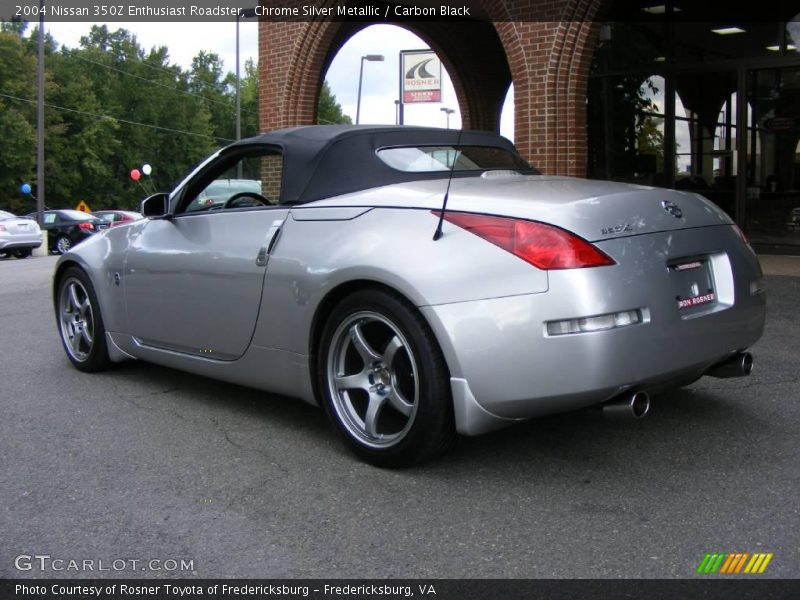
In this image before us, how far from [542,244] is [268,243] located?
1502mm

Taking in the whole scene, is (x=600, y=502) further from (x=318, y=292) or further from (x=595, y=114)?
(x=595, y=114)

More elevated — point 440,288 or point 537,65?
point 537,65

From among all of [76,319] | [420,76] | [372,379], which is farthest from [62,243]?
[372,379]

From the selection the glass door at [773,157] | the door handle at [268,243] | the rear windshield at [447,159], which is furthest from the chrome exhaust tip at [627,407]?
the glass door at [773,157]

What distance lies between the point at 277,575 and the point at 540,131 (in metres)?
8.88

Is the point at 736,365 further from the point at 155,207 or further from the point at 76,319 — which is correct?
the point at 76,319

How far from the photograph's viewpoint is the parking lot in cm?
296

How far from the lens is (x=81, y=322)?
A: 5.85m

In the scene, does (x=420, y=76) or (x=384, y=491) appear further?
(x=420, y=76)

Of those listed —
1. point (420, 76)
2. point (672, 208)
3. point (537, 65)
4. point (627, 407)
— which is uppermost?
point (420, 76)

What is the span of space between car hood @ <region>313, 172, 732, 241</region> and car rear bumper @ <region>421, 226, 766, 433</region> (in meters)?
0.10

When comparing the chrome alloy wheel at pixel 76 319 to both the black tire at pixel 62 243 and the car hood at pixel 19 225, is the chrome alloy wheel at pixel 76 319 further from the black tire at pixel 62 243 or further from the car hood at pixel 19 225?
the black tire at pixel 62 243

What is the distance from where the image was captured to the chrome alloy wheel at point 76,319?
5.79m
